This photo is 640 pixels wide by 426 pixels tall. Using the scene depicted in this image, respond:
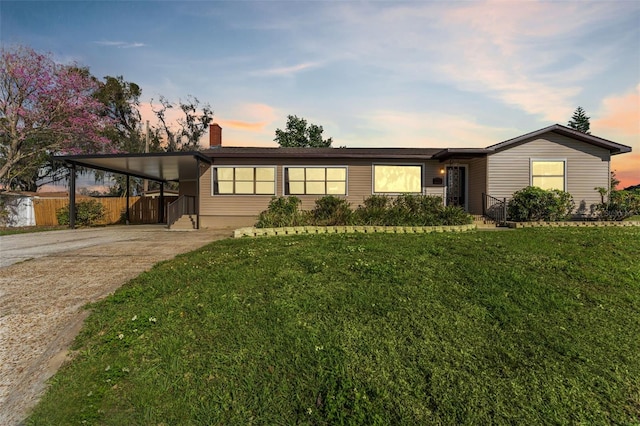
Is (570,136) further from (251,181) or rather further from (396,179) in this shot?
(251,181)

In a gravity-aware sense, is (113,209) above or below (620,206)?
below

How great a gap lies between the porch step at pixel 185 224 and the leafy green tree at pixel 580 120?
51.8 m

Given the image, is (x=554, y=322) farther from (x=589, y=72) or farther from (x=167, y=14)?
(x=589, y=72)

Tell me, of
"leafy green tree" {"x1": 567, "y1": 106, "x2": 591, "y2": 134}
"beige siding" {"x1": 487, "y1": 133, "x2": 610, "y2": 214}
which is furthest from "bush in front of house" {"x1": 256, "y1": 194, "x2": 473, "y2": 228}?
"leafy green tree" {"x1": 567, "y1": 106, "x2": 591, "y2": 134}

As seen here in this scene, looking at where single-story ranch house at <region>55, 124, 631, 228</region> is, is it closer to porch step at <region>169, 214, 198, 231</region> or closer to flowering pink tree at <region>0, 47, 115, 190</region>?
porch step at <region>169, 214, 198, 231</region>

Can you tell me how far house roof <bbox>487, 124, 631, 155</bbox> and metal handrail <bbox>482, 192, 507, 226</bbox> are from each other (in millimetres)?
2039

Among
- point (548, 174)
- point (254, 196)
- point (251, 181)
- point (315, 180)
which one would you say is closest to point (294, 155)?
point (315, 180)

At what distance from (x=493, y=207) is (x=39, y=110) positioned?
935 inches

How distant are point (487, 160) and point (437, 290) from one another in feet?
34.8

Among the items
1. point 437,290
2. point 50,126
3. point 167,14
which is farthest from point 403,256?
point 50,126

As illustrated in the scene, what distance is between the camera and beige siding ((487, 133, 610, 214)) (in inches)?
471

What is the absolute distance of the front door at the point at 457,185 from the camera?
13180 mm

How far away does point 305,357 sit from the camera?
246 cm

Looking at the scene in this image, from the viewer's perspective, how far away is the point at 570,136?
12.0m
